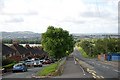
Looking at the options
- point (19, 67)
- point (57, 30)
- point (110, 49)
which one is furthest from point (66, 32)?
point (19, 67)

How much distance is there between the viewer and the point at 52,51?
10162cm

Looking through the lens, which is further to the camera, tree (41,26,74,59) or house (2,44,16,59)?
tree (41,26,74,59)

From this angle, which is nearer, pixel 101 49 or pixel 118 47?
pixel 118 47

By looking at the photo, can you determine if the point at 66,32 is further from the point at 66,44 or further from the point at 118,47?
the point at 118,47

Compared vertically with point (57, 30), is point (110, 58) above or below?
below

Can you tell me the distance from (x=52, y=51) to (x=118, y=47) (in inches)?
2223

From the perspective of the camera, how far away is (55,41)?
105 m

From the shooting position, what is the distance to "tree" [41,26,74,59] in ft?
336

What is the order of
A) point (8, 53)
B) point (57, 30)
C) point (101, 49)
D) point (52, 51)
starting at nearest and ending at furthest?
point (8, 53) → point (52, 51) → point (57, 30) → point (101, 49)

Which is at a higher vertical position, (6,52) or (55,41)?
(55,41)

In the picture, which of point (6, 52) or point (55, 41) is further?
point (55, 41)

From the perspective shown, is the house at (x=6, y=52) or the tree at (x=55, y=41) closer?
the house at (x=6, y=52)

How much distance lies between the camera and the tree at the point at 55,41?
336 feet

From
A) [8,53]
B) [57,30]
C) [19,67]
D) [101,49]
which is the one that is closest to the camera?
[19,67]
